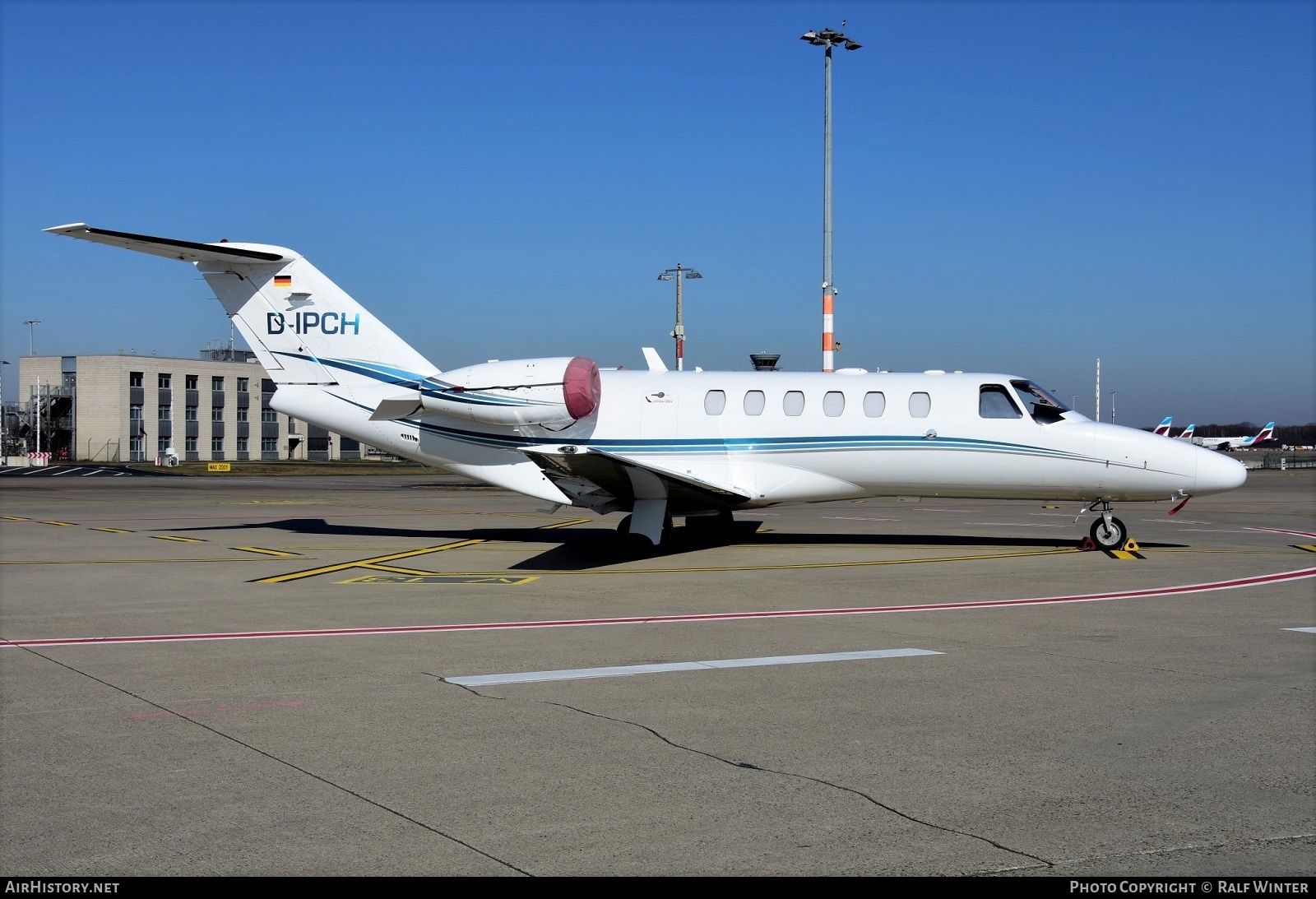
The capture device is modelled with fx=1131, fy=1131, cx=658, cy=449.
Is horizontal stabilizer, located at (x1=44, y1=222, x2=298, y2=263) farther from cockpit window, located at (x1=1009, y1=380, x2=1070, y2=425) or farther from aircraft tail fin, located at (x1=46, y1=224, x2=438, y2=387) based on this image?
cockpit window, located at (x1=1009, y1=380, x2=1070, y2=425)

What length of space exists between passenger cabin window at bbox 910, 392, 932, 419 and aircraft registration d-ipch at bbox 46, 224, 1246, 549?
0.9 inches

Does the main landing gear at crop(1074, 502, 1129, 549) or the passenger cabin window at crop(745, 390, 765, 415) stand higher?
the passenger cabin window at crop(745, 390, 765, 415)

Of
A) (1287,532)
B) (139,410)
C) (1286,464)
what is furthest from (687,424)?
(139,410)

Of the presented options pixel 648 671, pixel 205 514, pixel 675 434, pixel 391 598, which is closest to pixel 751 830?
pixel 648 671

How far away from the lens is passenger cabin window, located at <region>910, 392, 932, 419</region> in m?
18.3

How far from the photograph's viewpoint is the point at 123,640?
32.3 ft

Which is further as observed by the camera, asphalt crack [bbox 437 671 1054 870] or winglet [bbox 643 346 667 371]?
winglet [bbox 643 346 667 371]

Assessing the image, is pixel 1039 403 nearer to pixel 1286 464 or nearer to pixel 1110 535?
pixel 1110 535

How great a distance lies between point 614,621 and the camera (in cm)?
1101

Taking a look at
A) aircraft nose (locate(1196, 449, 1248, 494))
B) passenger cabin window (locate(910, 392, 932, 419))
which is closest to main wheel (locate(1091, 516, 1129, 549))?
aircraft nose (locate(1196, 449, 1248, 494))

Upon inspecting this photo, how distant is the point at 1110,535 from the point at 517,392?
9902mm

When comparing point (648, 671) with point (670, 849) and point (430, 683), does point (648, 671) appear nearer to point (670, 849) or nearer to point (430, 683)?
point (430, 683)

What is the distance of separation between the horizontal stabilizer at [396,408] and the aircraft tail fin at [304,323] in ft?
3.12

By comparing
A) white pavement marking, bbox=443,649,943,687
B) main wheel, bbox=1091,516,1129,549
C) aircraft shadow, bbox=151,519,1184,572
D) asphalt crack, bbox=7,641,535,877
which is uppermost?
main wheel, bbox=1091,516,1129,549
